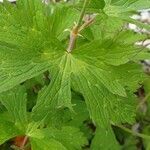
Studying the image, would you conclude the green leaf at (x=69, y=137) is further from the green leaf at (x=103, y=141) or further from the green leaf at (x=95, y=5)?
the green leaf at (x=95, y=5)

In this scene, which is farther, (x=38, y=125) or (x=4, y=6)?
(x=38, y=125)

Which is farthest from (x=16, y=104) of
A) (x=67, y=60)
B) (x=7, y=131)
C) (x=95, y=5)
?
(x=95, y=5)

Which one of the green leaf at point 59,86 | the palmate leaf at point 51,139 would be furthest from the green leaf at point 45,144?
the green leaf at point 59,86

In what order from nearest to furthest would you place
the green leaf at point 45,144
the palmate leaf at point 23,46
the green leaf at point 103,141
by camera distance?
the palmate leaf at point 23,46, the green leaf at point 45,144, the green leaf at point 103,141

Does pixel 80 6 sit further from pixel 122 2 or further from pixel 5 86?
pixel 5 86

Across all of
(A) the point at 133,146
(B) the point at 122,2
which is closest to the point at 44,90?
(B) the point at 122,2

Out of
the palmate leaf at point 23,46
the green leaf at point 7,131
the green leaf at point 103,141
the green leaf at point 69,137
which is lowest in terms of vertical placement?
the green leaf at point 103,141

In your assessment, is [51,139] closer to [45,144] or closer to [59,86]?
[45,144]

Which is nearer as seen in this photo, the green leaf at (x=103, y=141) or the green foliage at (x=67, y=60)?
the green foliage at (x=67, y=60)
